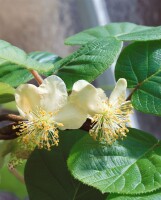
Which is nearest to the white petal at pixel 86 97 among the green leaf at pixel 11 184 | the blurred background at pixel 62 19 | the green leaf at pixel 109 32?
the green leaf at pixel 109 32

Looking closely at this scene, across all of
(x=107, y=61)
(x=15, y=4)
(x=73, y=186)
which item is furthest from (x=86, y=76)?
(x=15, y=4)

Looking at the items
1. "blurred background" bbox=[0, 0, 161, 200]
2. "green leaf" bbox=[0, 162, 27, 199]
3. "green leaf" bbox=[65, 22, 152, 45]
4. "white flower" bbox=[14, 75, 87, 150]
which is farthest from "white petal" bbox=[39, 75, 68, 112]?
"blurred background" bbox=[0, 0, 161, 200]

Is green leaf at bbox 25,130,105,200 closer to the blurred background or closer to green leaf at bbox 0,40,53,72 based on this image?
green leaf at bbox 0,40,53,72

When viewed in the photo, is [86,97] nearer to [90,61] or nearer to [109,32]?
[90,61]

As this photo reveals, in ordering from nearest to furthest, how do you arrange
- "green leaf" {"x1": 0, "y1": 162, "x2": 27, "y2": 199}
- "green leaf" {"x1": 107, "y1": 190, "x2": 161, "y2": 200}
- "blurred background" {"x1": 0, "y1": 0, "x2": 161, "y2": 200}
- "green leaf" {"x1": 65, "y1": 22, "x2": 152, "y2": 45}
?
"green leaf" {"x1": 107, "y1": 190, "x2": 161, "y2": 200} < "green leaf" {"x1": 65, "y1": 22, "x2": 152, "y2": 45} < "green leaf" {"x1": 0, "y1": 162, "x2": 27, "y2": 199} < "blurred background" {"x1": 0, "y1": 0, "x2": 161, "y2": 200}

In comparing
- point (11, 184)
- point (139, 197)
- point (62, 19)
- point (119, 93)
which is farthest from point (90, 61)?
point (62, 19)

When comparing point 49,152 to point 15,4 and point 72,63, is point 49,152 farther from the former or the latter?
point 15,4

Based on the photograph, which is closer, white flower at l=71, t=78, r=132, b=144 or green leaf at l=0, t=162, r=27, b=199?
white flower at l=71, t=78, r=132, b=144
